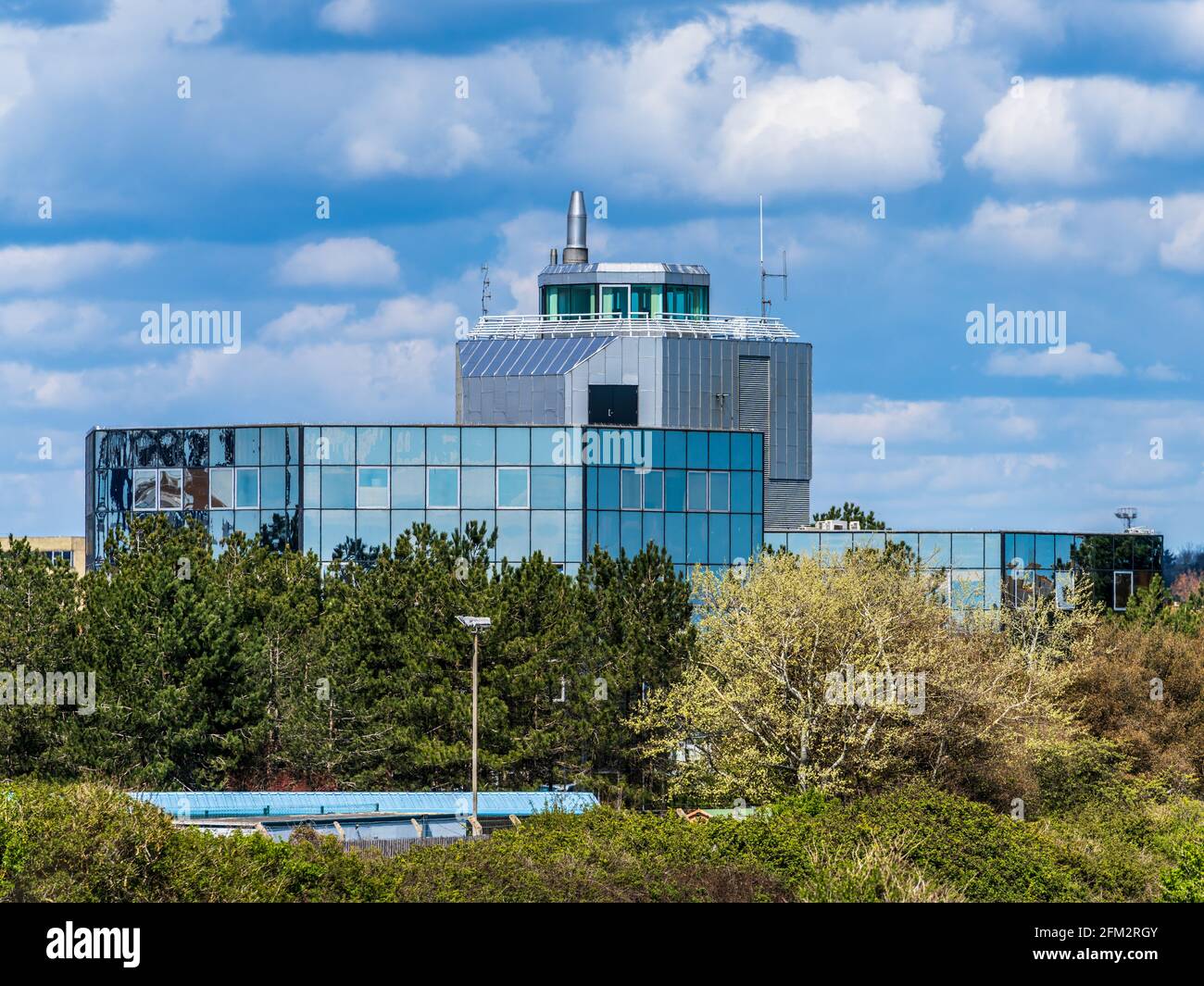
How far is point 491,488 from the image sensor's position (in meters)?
85.7

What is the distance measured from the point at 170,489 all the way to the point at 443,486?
46.3ft

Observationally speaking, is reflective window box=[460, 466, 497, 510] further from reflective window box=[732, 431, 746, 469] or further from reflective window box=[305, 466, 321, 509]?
reflective window box=[732, 431, 746, 469]

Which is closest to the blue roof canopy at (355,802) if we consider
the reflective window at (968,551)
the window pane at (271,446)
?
the window pane at (271,446)

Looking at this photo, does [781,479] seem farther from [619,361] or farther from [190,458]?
[190,458]

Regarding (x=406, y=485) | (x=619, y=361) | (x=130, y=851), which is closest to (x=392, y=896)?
(x=130, y=851)

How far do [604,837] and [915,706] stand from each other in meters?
17.2

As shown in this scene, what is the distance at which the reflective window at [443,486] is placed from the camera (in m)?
85.7

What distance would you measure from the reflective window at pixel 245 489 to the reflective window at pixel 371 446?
17.7 ft

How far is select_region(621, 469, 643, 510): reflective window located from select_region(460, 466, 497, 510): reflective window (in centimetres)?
607

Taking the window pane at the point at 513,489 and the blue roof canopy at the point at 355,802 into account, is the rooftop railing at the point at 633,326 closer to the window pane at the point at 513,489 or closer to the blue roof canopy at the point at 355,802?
the window pane at the point at 513,489

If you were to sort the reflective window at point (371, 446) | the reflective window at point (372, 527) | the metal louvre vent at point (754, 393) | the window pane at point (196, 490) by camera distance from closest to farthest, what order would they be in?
the reflective window at point (372, 527), the reflective window at point (371, 446), the window pane at point (196, 490), the metal louvre vent at point (754, 393)

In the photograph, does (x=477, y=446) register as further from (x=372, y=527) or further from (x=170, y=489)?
(x=170, y=489)

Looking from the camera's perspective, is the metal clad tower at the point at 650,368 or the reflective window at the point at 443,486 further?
the metal clad tower at the point at 650,368

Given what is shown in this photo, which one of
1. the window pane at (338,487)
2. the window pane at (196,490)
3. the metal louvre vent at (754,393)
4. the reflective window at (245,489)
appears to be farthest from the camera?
the metal louvre vent at (754,393)
